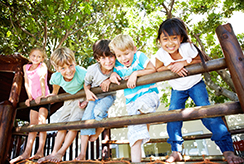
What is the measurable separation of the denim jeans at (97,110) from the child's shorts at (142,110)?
19.6 inches

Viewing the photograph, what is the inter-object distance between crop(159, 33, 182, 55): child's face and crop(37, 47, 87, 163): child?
4.44 feet

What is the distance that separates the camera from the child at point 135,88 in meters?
1.94

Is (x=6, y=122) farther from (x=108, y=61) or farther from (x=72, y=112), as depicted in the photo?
(x=108, y=61)

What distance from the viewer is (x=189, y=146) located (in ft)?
26.2

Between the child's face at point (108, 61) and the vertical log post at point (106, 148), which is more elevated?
the child's face at point (108, 61)

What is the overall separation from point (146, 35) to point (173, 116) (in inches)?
240

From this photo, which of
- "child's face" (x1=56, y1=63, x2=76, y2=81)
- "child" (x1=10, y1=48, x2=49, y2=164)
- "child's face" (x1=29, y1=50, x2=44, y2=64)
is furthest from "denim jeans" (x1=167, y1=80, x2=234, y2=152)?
"child's face" (x1=29, y1=50, x2=44, y2=64)

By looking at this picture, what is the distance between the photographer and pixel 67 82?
2764 millimetres

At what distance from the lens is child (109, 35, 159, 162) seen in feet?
6.36

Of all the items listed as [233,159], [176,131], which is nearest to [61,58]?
[176,131]

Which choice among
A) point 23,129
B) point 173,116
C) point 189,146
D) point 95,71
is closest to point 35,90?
point 23,129

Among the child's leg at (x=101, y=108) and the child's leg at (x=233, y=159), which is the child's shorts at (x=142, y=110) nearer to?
the child's leg at (x=101, y=108)

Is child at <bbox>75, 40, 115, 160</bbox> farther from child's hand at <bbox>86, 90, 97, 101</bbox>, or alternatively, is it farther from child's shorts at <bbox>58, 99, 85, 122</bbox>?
child's shorts at <bbox>58, 99, 85, 122</bbox>

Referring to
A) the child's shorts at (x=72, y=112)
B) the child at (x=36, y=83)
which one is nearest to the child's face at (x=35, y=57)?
the child at (x=36, y=83)
